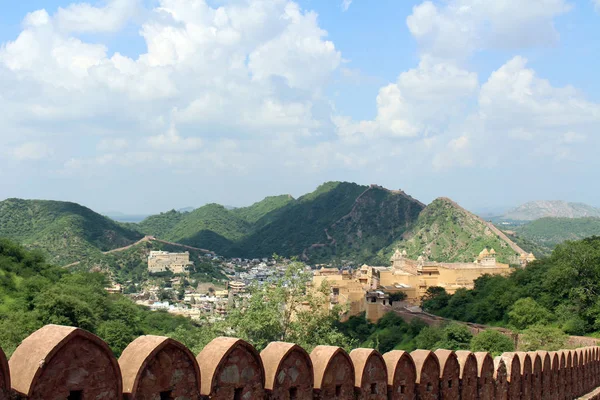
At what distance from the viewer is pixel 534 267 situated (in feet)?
153

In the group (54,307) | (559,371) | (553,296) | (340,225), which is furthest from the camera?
(340,225)

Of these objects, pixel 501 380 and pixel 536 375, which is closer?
pixel 501 380

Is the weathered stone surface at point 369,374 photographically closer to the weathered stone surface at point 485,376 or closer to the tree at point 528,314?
the weathered stone surface at point 485,376

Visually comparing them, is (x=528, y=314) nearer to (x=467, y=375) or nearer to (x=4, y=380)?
(x=467, y=375)

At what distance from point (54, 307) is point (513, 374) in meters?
32.1

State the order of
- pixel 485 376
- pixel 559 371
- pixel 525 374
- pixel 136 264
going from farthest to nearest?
pixel 136 264
pixel 559 371
pixel 525 374
pixel 485 376

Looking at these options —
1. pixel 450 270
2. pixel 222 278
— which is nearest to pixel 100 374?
pixel 450 270

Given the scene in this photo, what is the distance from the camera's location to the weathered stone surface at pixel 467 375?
33.6 ft

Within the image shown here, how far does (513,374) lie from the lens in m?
12.3

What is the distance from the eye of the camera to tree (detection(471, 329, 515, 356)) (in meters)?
30.4

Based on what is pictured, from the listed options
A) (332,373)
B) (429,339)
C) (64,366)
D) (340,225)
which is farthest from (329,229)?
(64,366)

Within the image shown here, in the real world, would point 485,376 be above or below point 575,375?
above

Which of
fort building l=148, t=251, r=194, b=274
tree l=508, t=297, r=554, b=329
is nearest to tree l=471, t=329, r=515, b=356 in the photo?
tree l=508, t=297, r=554, b=329

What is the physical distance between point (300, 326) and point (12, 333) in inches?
694
